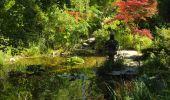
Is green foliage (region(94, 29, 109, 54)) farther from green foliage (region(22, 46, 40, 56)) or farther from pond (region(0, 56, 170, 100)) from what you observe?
green foliage (region(22, 46, 40, 56))

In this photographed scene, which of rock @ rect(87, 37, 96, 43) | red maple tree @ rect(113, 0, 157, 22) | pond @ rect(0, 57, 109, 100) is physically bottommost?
pond @ rect(0, 57, 109, 100)

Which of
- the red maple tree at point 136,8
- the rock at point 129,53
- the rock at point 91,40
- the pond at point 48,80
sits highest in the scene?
the red maple tree at point 136,8

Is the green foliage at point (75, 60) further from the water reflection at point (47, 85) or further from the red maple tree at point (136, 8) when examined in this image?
the red maple tree at point (136, 8)

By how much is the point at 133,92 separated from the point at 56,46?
1130cm

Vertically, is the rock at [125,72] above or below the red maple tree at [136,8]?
below

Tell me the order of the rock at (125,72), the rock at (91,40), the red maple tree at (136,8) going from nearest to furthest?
the rock at (125,72), the red maple tree at (136,8), the rock at (91,40)

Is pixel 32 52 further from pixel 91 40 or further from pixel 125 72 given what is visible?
pixel 125 72

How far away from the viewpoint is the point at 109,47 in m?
13.2

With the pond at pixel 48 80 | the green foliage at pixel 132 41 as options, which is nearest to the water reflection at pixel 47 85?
the pond at pixel 48 80

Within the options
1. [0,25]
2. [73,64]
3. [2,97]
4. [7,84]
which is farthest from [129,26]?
[2,97]

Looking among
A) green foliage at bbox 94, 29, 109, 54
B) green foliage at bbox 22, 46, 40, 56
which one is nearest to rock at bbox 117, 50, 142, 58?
green foliage at bbox 94, 29, 109, 54

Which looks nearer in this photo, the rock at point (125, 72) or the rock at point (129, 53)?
the rock at point (125, 72)

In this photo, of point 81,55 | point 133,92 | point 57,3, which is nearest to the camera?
point 133,92

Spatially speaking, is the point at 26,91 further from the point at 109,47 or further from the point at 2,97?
the point at 109,47
